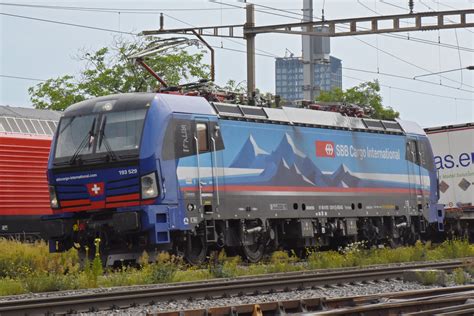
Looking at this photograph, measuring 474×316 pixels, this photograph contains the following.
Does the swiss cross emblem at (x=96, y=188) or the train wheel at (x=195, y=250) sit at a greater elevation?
the swiss cross emblem at (x=96, y=188)

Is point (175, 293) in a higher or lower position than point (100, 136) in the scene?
lower

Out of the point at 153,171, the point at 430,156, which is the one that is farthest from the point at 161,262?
the point at 430,156

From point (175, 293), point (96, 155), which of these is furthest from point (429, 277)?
point (96, 155)

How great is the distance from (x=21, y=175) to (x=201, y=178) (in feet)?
23.9

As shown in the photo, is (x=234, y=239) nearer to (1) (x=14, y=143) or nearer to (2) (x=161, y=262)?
(2) (x=161, y=262)

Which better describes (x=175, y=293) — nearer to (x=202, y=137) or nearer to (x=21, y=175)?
(x=202, y=137)

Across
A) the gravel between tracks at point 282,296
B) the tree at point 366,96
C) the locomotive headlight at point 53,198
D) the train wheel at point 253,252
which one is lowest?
the gravel between tracks at point 282,296

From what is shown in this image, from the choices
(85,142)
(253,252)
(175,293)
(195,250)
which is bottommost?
(175,293)

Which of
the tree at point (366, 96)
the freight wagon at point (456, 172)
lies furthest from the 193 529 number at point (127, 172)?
the tree at point (366, 96)

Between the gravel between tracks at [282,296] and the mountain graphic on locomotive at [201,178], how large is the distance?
454cm

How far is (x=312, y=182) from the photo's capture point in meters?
23.9

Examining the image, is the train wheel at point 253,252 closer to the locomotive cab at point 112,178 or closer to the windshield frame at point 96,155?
the locomotive cab at point 112,178

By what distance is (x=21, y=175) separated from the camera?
2562 centimetres

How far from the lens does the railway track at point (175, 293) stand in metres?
12.9
